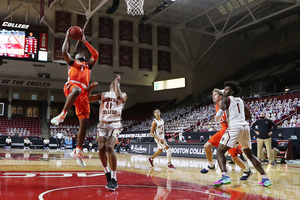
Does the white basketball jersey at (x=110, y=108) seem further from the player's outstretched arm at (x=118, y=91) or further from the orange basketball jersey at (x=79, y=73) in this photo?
the orange basketball jersey at (x=79, y=73)

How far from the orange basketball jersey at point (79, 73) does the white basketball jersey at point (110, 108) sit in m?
0.48

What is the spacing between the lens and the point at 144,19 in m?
27.3

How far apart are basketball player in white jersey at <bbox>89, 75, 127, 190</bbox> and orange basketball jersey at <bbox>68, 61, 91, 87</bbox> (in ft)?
1.37

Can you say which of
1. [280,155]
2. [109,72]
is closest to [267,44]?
[109,72]

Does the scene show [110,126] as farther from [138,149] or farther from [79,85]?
[138,149]

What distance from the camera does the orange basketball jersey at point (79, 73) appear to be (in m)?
5.39

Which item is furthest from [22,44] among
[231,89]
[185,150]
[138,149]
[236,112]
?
[236,112]

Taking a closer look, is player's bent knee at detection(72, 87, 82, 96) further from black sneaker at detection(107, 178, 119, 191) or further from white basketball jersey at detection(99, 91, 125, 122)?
black sneaker at detection(107, 178, 119, 191)

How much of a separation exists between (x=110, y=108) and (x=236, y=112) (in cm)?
219

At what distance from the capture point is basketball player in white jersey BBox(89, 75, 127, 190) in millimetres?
5059

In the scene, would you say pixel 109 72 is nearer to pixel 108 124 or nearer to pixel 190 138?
pixel 190 138

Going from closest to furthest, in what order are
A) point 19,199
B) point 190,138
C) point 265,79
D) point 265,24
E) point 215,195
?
point 19,199
point 215,195
point 190,138
point 265,79
point 265,24

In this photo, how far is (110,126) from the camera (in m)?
5.19

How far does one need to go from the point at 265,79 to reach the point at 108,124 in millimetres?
24597
